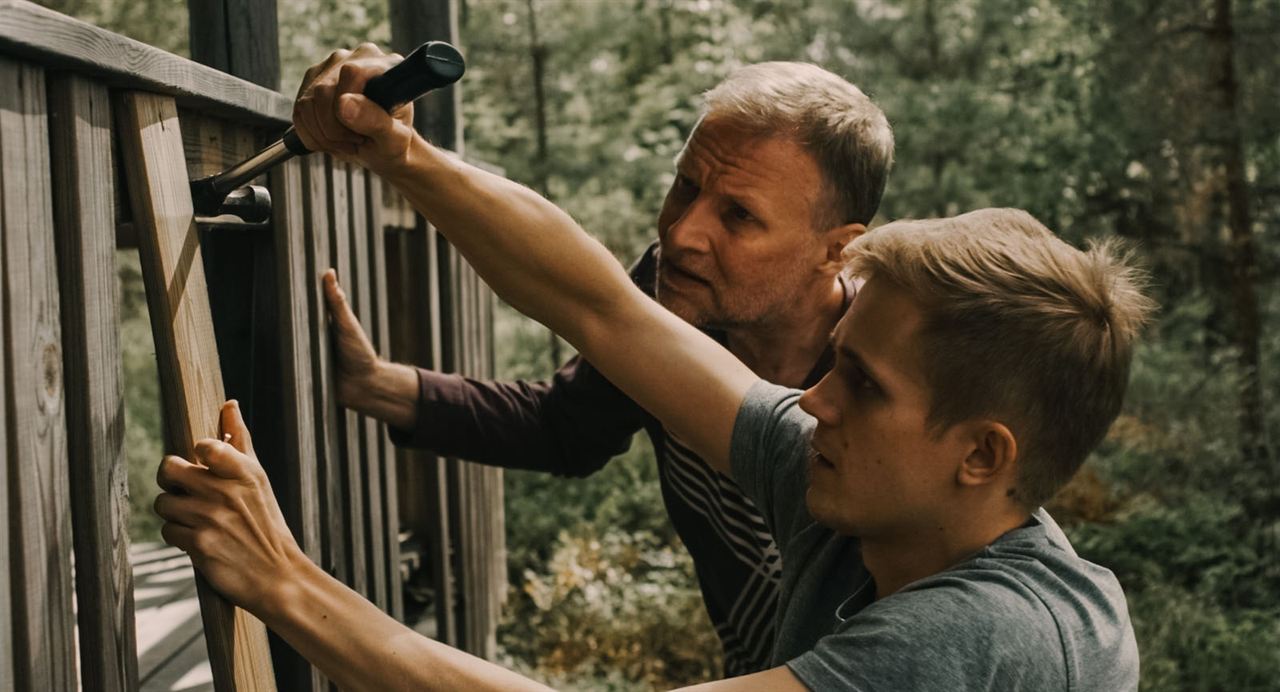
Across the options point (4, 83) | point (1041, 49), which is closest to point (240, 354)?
point (4, 83)

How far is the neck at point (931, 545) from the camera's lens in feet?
5.58

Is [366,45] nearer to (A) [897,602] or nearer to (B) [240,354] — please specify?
(B) [240,354]

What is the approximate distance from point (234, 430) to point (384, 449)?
1.23 meters

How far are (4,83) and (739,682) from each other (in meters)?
1.07

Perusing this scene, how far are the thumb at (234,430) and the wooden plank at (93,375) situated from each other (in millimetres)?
191

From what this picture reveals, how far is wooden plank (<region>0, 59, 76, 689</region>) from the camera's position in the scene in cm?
133

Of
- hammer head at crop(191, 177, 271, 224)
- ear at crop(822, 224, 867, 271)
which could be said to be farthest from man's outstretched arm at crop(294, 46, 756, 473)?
ear at crop(822, 224, 867, 271)

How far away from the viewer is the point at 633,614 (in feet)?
21.7

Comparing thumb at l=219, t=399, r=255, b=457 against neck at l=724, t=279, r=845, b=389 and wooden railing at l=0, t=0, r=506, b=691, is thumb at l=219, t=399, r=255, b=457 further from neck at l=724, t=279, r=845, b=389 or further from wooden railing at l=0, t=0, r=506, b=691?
neck at l=724, t=279, r=845, b=389

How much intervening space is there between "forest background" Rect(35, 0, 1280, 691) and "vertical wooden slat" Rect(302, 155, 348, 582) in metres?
3.78

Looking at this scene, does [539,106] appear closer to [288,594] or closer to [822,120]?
[822,120]

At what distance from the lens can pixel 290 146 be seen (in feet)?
5.96

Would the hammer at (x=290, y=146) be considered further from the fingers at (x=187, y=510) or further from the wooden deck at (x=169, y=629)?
the wooden deck at (x=169, y=629)

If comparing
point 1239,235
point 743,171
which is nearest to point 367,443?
point 743,171
